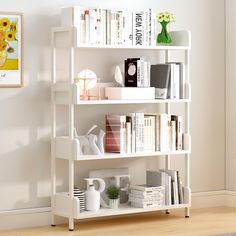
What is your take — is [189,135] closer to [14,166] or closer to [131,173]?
[131,173]

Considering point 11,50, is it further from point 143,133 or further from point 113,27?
point 143,133

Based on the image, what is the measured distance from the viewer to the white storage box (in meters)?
5.15

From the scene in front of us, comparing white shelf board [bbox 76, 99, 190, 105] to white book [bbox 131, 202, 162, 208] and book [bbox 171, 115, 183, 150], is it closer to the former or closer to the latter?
book [bbox 171, 115, 183, 150]

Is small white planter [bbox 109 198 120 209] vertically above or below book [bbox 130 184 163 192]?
below

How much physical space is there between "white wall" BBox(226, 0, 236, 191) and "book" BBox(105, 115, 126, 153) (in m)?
1.18

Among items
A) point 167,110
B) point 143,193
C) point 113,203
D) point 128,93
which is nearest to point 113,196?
point 113,203

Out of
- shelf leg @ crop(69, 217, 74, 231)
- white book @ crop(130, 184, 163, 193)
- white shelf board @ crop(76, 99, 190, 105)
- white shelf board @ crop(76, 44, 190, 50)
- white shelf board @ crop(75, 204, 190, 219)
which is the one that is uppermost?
white shelf board @ crop(76, 44, 190, 50)

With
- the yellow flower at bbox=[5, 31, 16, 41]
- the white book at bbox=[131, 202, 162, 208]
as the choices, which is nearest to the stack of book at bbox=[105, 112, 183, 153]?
the white book at bbox=[131, 202, 162, 208]

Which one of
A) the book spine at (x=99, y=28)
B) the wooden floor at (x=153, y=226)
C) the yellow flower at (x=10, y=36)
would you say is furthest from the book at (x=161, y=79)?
the yellow flower at (x=10, y=36)

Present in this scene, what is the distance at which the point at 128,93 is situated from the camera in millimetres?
5168

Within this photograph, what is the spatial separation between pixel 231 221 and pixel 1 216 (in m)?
1.60

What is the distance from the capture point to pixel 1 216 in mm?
5047

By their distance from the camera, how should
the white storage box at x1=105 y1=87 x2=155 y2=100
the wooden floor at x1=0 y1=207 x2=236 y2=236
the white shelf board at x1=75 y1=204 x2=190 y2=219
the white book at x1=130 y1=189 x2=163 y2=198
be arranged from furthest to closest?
the white book at x1=130 y1=189 x2=163 y2=198
the white storage box at x1=105 y1=87 x2=155 y2=100
the white shelf board at x1=75 y1=204 x2=190 y2=219
the wooden floor at x1=0 y1=207 x2=236 y2=236

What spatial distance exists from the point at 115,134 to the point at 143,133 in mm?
215
